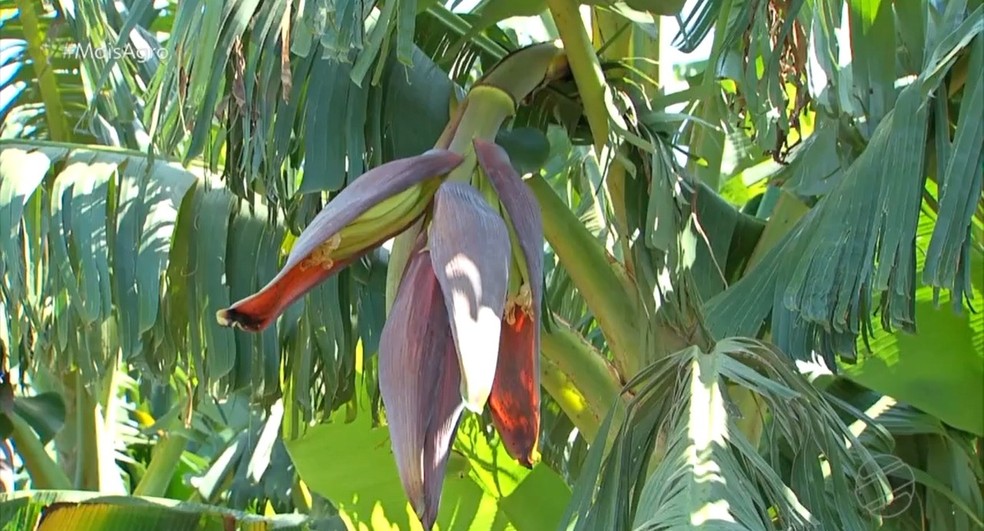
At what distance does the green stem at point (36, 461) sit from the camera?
183 cm

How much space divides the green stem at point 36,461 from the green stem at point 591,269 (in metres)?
1.18

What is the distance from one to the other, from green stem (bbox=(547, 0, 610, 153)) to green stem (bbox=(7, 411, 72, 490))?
1.26 meters

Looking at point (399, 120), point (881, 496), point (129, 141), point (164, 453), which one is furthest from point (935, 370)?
point (164, 453)

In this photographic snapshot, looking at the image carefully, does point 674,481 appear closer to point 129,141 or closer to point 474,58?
point 474,58

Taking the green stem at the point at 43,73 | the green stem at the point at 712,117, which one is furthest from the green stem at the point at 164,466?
Result: the green stem at the point at 712,117

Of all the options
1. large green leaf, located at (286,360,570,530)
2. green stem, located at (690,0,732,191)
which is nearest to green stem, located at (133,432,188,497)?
large green leaf, located at (286,360,570,530)

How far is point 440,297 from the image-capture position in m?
0.60

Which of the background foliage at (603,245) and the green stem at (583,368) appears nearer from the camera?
Result: the background foliage at (603,245)

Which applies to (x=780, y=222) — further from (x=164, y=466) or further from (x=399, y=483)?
(x=164, y=466)

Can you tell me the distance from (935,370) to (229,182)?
83cm

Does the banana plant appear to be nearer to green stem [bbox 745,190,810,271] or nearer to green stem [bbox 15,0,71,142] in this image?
green stem [bbox 745,190,810,271]

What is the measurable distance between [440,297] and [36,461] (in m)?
1.48

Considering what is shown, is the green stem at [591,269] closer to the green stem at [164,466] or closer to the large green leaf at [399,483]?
the large green leaf at [399,483]

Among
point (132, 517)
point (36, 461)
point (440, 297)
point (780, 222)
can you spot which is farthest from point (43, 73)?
point (440, 297)
